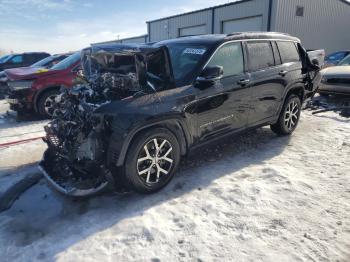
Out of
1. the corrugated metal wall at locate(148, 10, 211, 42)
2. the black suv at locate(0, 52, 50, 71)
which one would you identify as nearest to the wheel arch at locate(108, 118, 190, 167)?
the black suv at locate(0, 52, 50, 71)

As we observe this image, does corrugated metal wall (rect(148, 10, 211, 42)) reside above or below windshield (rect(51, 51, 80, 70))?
above

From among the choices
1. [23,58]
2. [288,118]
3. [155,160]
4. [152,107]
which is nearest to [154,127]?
[152,107]

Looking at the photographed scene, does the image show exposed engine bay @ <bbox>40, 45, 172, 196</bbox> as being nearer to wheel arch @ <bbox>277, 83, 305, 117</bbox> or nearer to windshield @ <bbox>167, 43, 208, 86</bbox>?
windshield @ <bbox>167, 43, 208, 86</bbox>

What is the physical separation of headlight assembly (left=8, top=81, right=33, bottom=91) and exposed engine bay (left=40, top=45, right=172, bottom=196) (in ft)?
12.3

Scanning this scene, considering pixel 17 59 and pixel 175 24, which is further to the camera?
pixel 175 24

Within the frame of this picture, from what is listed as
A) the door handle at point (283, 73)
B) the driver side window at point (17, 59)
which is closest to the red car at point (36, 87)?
the door handle at point (283, 73)

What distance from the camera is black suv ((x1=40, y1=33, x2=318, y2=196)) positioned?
142 inches

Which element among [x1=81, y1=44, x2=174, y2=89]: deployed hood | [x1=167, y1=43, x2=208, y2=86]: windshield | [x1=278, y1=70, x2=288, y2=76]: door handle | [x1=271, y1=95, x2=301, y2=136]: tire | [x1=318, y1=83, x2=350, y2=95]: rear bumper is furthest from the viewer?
[x1=318, y1=83, x2=350, y2=95]: rear bumper

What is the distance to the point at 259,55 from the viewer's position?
5230 millimetres

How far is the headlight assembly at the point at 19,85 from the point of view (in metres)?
7.82

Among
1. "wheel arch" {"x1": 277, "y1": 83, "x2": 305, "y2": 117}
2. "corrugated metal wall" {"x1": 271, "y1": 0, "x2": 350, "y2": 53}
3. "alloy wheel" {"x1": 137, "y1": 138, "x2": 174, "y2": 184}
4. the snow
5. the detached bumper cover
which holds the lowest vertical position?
the snow

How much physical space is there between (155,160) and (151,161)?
5cm

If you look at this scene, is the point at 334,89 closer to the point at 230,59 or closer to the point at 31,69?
the point at 230,59

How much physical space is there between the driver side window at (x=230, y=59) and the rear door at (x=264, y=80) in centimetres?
22
